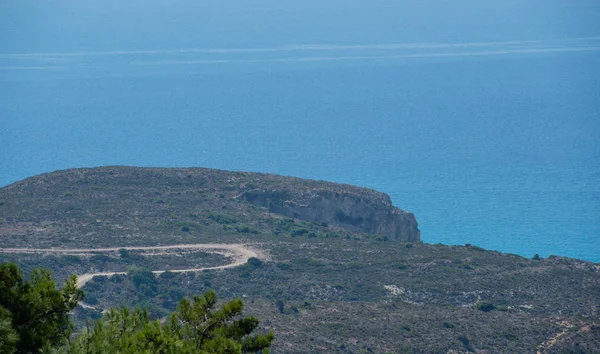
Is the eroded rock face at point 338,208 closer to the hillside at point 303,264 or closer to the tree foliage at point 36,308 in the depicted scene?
the hillside at point 303,264

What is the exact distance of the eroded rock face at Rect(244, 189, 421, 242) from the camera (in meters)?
53.3

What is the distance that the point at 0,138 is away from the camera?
118m

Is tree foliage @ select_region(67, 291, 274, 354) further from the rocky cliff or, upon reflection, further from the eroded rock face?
the eroded rock face

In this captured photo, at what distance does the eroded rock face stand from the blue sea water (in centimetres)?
1855

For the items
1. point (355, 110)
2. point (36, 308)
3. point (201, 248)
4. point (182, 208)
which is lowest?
point (36, 308)

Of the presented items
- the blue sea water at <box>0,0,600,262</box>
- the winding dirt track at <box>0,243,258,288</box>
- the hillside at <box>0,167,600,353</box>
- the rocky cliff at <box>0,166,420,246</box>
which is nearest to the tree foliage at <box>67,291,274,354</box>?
the hillside at <box>0,167,600,353</box>

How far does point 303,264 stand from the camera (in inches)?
1706

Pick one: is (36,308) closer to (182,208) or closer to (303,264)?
(303,264)

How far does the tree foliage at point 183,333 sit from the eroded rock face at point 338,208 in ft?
127

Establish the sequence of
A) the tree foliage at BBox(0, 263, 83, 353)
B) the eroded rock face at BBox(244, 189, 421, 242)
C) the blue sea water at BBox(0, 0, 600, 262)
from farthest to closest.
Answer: the blue sea water at BBox(0, 0, 600, 262)
the eroded rock face at BBox(244, 189, 421, 242)
the tree foliage at BBox(0, 263, 83, 353)

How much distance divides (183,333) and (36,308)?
5.96ft

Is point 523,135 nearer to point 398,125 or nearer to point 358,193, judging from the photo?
point 398,125

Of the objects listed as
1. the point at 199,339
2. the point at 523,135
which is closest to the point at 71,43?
the point at 523,135

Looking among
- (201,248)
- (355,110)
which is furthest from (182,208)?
(355,110)
